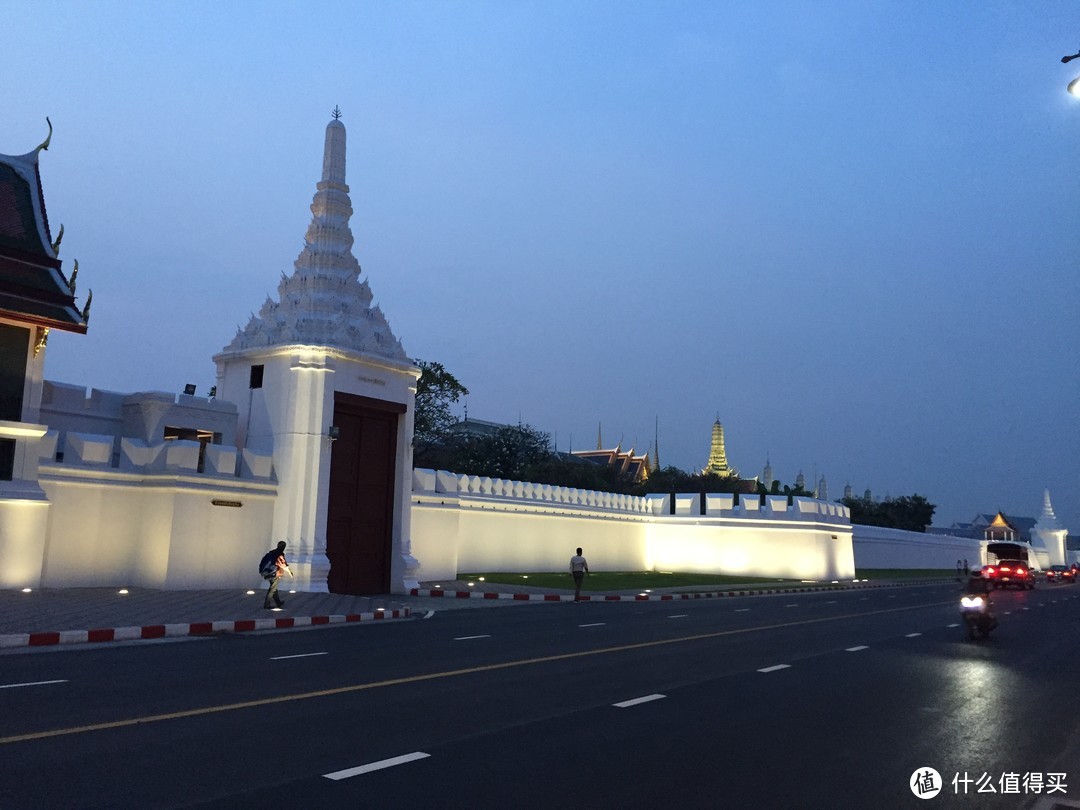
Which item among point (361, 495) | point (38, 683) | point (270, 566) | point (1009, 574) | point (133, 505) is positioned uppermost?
point (361, 495)

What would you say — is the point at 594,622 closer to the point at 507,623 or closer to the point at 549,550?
the point at 507,623

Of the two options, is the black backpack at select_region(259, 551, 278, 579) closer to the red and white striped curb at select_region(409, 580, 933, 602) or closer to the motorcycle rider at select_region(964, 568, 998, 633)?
the red and white striped curb at select_region(409, 580, 933, 602)

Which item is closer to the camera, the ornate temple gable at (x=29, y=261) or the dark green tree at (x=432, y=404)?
the ornate temple gable at (x=29, y=261)

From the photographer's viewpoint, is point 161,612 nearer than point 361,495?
Yes

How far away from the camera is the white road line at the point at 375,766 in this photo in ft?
19.5

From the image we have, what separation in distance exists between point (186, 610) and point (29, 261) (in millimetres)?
8677

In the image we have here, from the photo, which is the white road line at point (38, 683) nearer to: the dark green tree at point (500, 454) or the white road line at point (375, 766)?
the white road line at point (375, 766)

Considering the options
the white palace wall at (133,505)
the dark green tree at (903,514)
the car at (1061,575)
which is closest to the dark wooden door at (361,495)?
the white palace wall at (133,505)

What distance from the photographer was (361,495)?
83.6ft

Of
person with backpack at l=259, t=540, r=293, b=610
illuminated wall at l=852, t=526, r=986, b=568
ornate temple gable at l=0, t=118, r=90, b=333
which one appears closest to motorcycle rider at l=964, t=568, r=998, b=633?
person with backpack at l=259, t=540, r=293, b=610

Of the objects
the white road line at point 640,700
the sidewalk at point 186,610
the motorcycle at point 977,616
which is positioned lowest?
the white road line at point 640,700

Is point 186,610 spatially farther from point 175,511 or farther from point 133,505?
point 133,505

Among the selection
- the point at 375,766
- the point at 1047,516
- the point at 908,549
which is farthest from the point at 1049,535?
the point at 375,766

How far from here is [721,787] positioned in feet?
19.6
